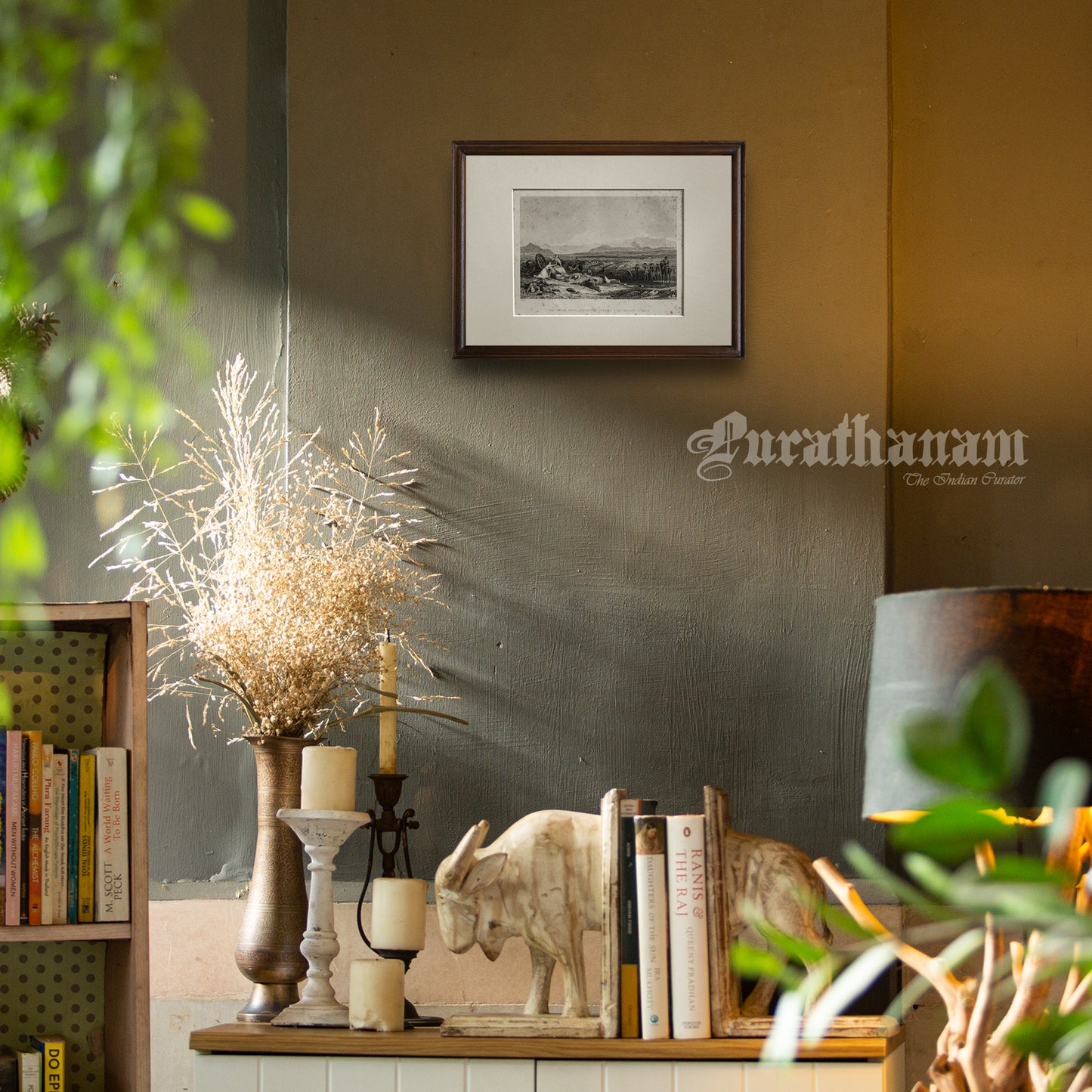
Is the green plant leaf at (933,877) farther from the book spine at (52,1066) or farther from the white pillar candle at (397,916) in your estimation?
the book spine at (52,1066)

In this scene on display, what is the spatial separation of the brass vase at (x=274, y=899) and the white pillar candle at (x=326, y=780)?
0.07 meters

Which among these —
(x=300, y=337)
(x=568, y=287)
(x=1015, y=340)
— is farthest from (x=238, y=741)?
(x=1015, y=340)

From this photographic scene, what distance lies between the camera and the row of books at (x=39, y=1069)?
2.10 meters

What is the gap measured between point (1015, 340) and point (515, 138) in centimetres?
104

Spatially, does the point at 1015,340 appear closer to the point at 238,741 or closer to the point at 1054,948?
the point at 238,741

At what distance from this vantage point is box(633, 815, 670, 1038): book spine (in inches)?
76.6

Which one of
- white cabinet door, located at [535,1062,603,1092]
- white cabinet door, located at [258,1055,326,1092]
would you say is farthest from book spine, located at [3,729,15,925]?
white cabinet door, located at [535,1062,603,1092]

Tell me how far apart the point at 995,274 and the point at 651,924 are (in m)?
1.43

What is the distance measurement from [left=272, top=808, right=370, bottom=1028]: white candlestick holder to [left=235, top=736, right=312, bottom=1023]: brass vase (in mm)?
31

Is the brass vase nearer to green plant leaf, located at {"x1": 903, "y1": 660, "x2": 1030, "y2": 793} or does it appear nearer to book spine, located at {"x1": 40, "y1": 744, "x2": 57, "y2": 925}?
book spine, located at {"x1": 40, "y1": 744, "x2": 57, "y2": 925}

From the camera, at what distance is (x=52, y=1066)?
2.12m

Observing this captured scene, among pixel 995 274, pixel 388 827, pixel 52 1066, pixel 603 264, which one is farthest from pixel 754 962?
pixel 995 274

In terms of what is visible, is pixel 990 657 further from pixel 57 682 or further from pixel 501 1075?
pixel 57 682

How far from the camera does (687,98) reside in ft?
8.24
